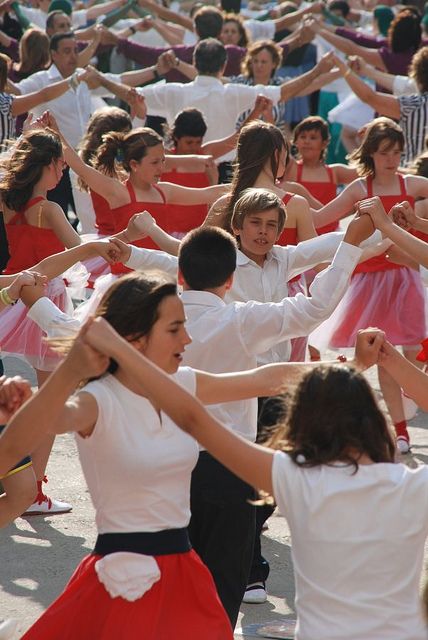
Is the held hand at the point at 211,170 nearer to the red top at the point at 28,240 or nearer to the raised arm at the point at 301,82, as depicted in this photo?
the raised arm at the point at 301,82

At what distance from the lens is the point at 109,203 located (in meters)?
7.30

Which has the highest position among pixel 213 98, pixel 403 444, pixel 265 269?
pixel 265 269

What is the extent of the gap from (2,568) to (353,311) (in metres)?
2.85

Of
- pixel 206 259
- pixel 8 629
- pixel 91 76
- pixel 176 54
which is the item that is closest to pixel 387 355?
pixel 206 259

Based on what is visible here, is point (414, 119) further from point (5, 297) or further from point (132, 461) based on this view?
point (132, 461)

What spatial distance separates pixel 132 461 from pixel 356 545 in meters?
0.67

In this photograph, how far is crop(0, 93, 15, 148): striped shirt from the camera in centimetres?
916

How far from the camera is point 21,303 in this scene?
6.35 meters

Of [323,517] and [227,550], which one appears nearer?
[323,517]

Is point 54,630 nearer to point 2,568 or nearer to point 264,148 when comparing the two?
point 2,568

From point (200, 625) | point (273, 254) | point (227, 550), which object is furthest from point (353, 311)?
point (200, 625)

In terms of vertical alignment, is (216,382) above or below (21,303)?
above

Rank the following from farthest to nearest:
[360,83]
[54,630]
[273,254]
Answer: [360,83]
[273,254]
[54,630]

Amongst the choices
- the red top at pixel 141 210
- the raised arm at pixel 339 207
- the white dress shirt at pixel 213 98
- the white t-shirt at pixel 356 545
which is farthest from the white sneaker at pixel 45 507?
the white dress shirt at pixel 213 98
